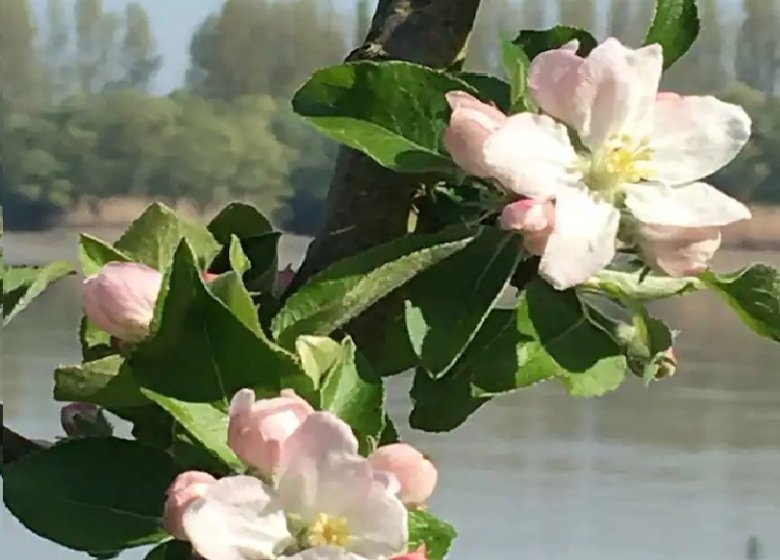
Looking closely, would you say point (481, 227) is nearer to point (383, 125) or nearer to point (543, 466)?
point (383, 125)

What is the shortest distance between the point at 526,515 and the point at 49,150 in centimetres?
95

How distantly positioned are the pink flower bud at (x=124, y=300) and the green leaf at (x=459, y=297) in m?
0.06

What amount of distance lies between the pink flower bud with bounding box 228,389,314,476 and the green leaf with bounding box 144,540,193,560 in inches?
1.2

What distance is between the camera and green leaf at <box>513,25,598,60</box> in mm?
401

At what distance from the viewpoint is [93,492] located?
13.3 inches

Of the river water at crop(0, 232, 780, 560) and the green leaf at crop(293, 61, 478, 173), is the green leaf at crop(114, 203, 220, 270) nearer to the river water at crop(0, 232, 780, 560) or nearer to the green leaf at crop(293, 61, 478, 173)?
the green leaf at crop(293, 61, 478, 173)

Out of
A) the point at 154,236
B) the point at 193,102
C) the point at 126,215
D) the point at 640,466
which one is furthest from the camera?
the point at 640,466

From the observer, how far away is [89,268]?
14.9 inches

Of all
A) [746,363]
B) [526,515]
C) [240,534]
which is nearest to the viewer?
[240,534]

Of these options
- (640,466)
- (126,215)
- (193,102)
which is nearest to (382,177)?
(126,215)

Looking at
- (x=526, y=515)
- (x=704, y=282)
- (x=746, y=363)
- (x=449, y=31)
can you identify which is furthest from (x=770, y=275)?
(x=746, y=363)

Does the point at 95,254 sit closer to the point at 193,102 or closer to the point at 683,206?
the point at 683,206

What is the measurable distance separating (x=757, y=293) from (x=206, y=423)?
0.15 meters

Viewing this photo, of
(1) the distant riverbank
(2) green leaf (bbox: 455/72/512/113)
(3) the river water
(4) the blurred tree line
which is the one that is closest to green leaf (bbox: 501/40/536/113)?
(2) green leaf (bbox: 455/72/512/113)
